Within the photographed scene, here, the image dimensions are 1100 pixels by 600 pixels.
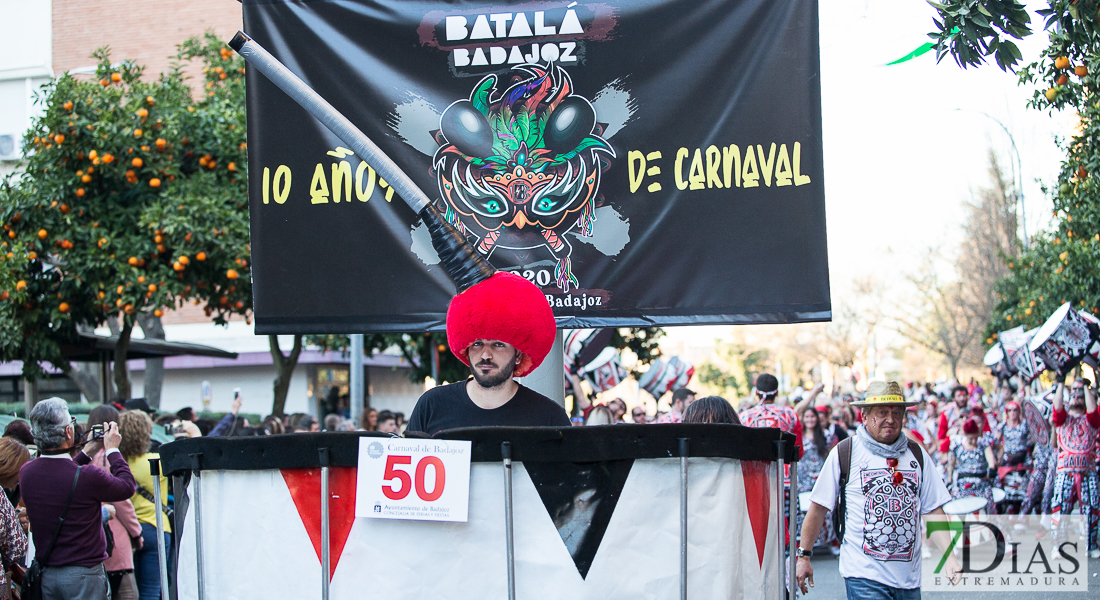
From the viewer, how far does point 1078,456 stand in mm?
11773

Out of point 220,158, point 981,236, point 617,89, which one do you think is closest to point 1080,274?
point 220,158

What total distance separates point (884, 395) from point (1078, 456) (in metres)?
7.23

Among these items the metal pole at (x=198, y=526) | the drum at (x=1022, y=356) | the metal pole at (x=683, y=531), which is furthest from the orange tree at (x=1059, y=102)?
the metal pole at (x=198, y=526)

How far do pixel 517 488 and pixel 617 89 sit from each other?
2245 millimetres

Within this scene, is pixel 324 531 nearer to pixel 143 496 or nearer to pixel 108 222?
pixel 143 496

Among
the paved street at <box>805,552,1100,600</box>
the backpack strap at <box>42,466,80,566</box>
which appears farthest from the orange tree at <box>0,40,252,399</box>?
the paved street at <box>805,552,1100,600</box>

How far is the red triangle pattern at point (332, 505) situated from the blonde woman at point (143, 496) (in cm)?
488

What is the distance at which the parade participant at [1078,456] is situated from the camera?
11.8 meters

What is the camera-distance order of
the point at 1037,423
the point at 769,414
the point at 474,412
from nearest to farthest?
the point at 474,412
the point at 769,414
the point at 1037,423

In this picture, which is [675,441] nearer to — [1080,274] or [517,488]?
[517,488]

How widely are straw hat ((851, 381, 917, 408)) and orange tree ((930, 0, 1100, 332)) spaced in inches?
73.6

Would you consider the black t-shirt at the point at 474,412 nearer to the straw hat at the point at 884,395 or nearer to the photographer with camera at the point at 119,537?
the straw hat at the point at 884,395

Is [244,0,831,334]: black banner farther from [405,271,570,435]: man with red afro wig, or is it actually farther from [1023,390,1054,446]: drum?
[1023,390,1054,446]: drum

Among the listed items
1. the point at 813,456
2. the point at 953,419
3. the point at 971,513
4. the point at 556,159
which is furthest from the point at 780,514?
→ the point at 953,419
